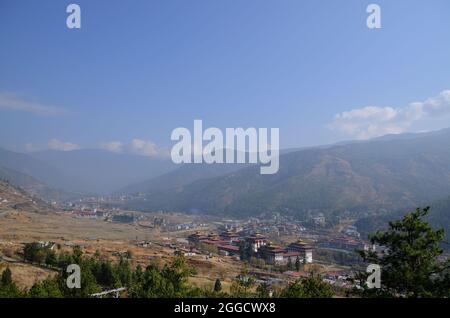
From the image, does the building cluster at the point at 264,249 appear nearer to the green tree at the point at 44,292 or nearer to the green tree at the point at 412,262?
the green tree at the point at 44,292

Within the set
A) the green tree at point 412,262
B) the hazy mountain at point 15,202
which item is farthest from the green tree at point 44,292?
the hazy mountain at point 15,202

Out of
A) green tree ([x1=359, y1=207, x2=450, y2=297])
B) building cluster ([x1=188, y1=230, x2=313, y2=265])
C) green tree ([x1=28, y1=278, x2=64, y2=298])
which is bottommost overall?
building cluster ([x1=188, y1=230, x2=313, y2=265])

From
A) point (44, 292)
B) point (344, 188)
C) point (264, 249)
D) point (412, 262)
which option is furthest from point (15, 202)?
point (344, 188)

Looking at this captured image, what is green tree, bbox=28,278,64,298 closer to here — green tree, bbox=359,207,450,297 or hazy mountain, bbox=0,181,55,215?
green tree, bbox=359,207,450,297

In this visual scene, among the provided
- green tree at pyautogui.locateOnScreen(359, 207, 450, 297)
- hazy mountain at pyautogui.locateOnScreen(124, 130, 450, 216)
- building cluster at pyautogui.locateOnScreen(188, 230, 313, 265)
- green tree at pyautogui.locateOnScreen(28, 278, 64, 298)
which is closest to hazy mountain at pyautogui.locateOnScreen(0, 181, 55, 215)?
building cluster at pyautogui.locateOnScreen(188, 230, 313, 265)
